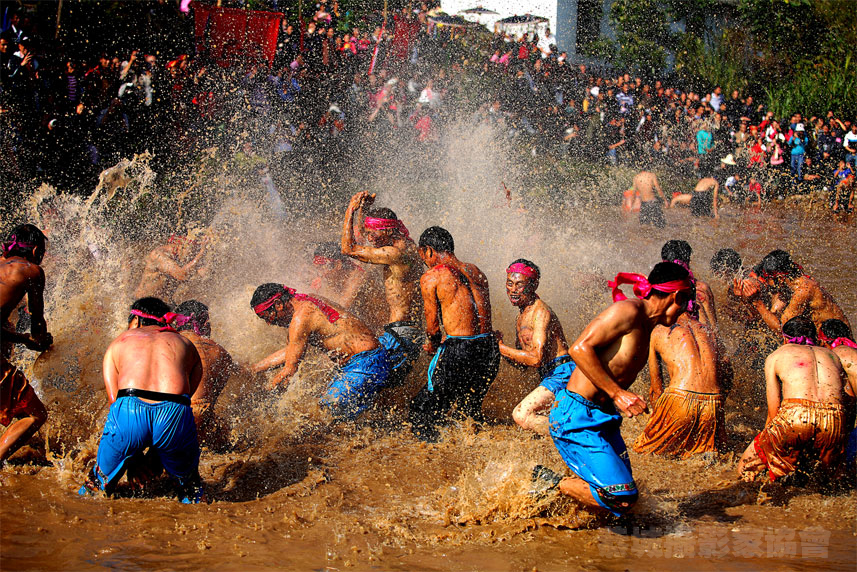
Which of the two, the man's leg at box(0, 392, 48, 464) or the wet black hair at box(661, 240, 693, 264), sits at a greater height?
the wet black hair at box(661, 240, 693, 264)

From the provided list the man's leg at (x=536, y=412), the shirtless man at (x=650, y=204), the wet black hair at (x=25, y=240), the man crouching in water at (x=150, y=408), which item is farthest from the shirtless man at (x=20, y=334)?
the shirtless man at (x=650, y=204)

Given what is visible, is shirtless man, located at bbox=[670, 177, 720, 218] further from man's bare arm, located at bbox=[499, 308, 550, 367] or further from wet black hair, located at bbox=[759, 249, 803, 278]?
man's bare arm, located at bbox=[499, 308, 550, 367]

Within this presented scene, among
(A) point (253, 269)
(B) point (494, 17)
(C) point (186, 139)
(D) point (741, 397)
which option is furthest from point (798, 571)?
(B) point (494, 17)

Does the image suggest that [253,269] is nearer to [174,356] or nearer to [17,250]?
[17,250]

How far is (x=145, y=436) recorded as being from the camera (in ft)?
13.3

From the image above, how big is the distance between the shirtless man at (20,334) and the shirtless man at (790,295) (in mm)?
5340

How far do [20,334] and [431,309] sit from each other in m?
2.67

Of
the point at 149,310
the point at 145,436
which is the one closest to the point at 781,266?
the point at 149,310

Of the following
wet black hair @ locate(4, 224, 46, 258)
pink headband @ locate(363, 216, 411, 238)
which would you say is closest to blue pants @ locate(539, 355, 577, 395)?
pink headband @ locate(363, 216, 411, 238)

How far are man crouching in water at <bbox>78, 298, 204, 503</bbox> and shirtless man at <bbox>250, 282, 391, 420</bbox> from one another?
1.27m

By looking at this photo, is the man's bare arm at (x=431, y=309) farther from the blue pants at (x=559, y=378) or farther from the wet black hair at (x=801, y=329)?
the wet black hair at (x=801, y=329)

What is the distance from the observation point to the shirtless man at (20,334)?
14.8 ft

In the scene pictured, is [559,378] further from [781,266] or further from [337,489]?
[781,266]

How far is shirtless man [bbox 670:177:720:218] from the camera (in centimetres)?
1351
